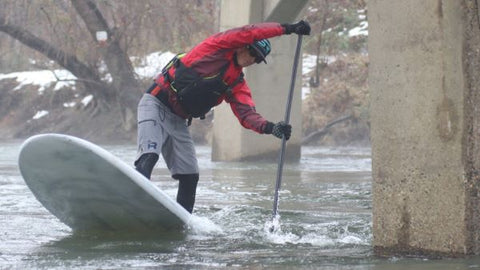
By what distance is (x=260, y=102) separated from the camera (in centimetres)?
1667

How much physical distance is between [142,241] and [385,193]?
1.66 meters

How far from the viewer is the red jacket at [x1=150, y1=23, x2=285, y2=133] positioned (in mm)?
6578

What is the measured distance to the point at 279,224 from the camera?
7.23 meters

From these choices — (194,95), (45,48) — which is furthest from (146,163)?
(45,48)

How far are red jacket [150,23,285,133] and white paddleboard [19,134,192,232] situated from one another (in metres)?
0.80

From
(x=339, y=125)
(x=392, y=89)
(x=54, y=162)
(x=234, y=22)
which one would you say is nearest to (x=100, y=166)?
(x=54, y=162)

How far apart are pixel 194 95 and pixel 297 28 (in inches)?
32.7

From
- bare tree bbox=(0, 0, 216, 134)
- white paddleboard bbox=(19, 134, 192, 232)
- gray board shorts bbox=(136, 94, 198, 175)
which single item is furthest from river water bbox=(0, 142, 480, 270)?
bare tree bbox=(0, 0, 216, 134)

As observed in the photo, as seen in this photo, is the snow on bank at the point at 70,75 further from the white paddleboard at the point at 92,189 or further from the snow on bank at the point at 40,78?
the white paddleboard at the point at 92,189

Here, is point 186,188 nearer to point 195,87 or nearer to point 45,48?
point 195,87

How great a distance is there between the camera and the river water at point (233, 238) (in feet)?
17.8

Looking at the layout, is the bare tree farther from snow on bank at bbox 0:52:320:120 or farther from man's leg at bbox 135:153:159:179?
man's leg at bbox 135:153:159:179

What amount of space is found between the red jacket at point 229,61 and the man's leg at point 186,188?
444 mm

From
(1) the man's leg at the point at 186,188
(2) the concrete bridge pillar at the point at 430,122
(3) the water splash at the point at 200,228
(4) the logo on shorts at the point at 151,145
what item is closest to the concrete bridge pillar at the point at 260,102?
(1) the man's leg at the point at 186,188
